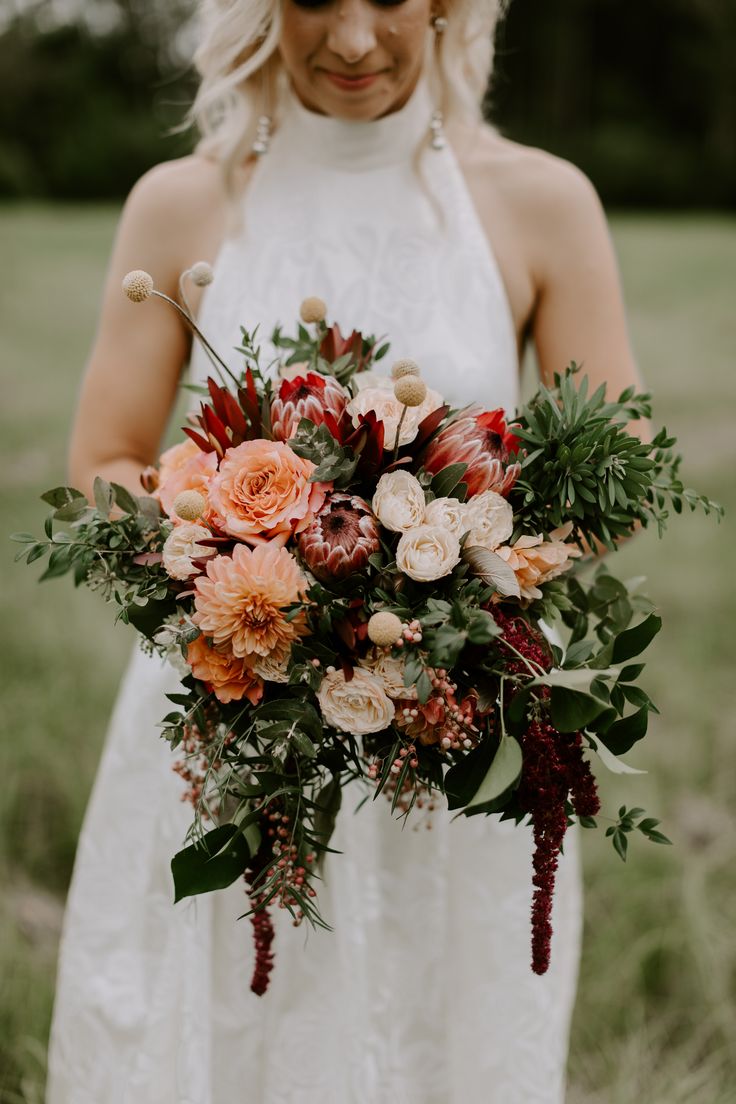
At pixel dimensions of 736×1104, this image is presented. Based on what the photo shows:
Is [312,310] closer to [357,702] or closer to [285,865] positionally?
[357,702]

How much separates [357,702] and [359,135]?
1136 mm

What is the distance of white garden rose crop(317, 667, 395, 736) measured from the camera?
1.08 meters

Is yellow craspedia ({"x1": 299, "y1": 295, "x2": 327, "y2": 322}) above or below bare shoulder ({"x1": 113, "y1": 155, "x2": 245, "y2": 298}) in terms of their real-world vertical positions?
below

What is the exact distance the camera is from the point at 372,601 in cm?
110

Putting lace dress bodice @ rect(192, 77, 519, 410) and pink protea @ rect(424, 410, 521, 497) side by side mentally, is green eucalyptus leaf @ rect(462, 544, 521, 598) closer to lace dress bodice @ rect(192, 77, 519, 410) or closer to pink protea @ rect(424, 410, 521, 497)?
pink protea @ rect(424, 410, 521, 497)

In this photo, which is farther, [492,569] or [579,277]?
[579,277]

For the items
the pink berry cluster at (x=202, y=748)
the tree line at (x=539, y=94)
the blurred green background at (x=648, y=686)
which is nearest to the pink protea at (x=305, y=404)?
the pink berry cluster at (x=202, y=748)

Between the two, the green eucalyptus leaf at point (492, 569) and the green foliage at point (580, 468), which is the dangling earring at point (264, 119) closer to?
the green foliage at point (580, 468)

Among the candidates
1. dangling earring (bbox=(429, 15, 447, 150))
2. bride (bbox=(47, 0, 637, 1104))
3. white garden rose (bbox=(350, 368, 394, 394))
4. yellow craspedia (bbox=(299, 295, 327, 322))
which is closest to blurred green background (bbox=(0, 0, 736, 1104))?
dangling earring (bbox=(429, 15, 447, 150))

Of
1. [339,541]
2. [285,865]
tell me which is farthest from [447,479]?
[285,865]

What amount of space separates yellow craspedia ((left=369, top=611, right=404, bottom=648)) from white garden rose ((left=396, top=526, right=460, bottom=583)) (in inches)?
2.4

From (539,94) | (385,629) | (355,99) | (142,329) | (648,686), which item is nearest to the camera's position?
(385,629)

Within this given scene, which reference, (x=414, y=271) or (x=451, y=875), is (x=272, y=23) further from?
(x=451, y=875)

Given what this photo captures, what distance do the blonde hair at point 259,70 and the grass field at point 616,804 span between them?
6.41ft
